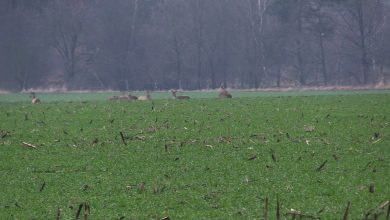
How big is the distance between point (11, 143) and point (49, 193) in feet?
19.9

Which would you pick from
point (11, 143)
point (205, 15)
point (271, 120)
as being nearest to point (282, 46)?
point (205, 15)

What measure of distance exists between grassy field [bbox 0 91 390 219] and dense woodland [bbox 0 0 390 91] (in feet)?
157

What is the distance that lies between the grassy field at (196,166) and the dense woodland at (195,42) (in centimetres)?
4780

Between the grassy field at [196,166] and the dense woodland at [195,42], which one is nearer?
the grassy field at [196,166]

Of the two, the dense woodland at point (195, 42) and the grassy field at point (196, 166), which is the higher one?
the dense woodland at point (195, 42)

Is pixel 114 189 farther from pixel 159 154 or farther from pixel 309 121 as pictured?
pixel 309 121

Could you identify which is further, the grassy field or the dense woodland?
the dense woodland

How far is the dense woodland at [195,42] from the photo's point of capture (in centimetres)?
6775

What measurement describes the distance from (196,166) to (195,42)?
61.8 m

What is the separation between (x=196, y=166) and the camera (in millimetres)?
12984

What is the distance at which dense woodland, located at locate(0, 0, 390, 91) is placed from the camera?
6775 cm

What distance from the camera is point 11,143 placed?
1653 cm

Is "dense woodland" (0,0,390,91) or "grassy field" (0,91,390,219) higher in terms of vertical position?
"dense woodland" (0,0,390,91)

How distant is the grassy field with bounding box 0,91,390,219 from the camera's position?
9734mm
